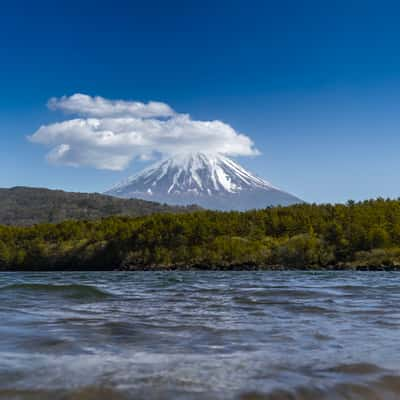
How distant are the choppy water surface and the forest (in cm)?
7346

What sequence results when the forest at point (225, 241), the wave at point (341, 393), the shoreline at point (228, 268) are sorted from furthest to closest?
the forest at point (225, 241), the shoreline at point (228, 268), the wave at point (341, 393)

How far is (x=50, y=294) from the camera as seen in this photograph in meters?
25.5

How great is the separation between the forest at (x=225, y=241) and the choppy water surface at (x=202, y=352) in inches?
2892

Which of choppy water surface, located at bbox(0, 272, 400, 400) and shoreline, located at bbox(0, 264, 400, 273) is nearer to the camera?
choppy water surface, located at bbox(0, 272, 400, 400)

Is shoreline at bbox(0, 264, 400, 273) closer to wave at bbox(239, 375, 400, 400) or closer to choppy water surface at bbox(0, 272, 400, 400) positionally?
choppy water surface at bbox(0, 272, 400, 400)

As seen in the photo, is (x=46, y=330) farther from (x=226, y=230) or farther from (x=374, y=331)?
(x=226, y=230)

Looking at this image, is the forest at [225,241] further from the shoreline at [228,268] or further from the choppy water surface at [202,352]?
the choppy water surface at [202,352]

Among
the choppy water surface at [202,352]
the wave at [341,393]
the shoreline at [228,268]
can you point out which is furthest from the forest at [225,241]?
the wave at [341,393]

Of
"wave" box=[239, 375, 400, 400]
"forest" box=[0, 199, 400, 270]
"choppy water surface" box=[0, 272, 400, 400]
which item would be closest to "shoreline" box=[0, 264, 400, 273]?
"forest" box=[0, 199, 400, 270]

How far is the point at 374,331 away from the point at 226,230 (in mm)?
103874

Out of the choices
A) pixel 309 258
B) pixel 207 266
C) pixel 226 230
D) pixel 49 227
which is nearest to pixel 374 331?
pixel 309 258

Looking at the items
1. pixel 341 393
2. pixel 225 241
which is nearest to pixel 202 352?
pixel 341 393

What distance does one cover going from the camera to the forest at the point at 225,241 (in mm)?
96250

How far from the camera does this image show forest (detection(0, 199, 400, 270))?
96.2m
